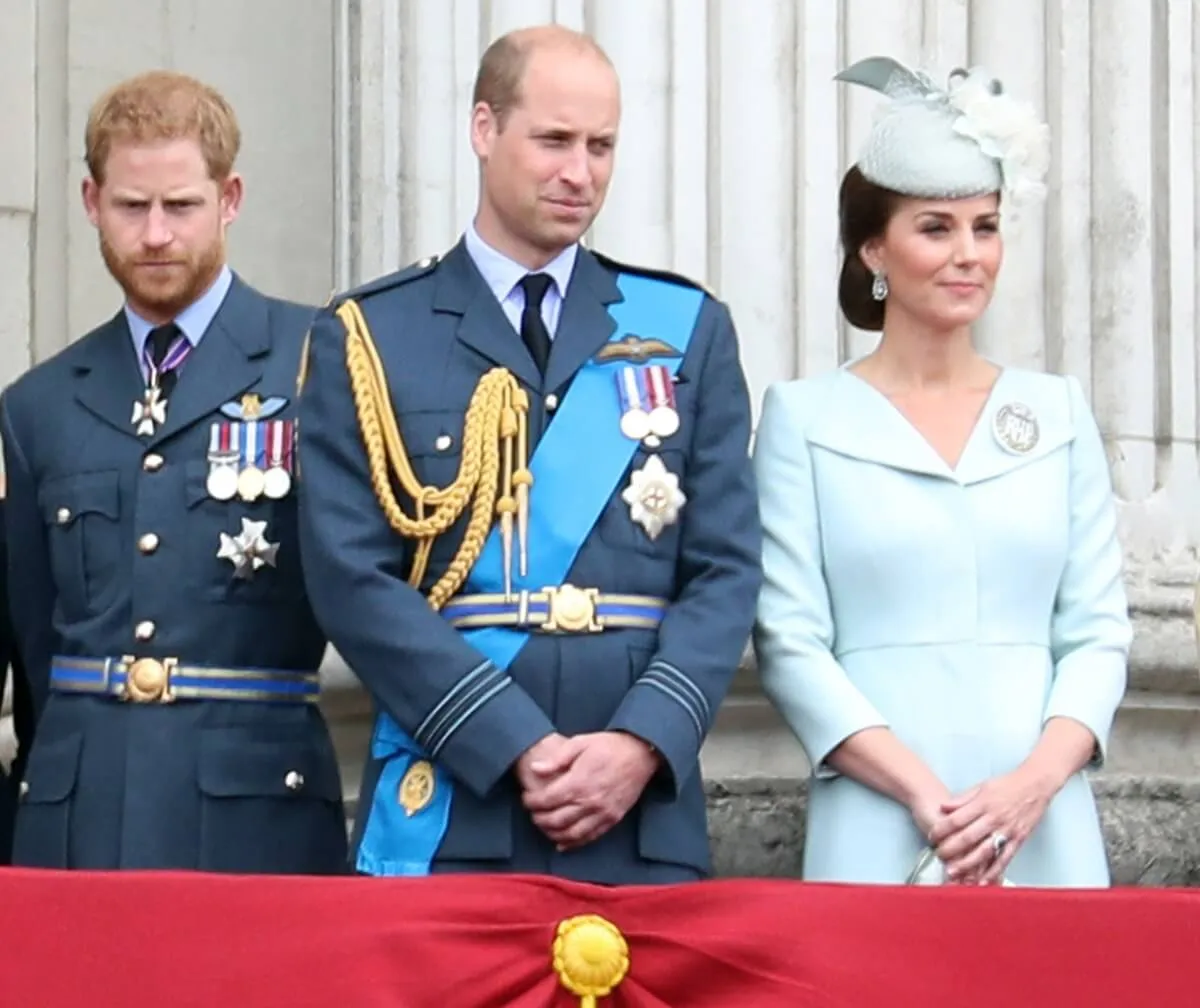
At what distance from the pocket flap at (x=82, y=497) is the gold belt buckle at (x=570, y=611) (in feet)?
2.03

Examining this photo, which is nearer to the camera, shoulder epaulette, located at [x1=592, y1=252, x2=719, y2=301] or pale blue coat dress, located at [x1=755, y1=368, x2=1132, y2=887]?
pale blue coat dress, located at [x1=755, y1=368, x2=1132, y2=887]

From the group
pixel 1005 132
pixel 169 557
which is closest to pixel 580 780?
pixel 169 557

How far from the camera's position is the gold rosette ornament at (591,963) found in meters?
2.91

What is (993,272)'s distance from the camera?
377cm

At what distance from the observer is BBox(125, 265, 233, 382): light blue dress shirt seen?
3818 millimetres

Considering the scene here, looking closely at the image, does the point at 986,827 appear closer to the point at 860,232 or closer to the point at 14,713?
the point at 860,232

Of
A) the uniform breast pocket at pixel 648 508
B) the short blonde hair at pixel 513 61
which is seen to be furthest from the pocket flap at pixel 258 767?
the short blonde hair at pixel 513 61

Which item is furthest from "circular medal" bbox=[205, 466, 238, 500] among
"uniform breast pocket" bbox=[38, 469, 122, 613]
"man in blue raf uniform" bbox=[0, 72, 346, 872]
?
"uniform breast pocket" bbox=[38, 469, 122, 613]

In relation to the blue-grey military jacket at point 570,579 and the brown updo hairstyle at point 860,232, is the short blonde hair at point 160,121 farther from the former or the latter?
the brown updo hairstyle at point 860,232

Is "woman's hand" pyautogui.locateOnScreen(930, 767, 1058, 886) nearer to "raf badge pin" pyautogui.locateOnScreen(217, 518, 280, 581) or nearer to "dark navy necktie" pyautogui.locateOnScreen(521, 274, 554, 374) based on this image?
"dark navy necktie" pyautogui.locateOnScreen(521, 274, 554, 374)

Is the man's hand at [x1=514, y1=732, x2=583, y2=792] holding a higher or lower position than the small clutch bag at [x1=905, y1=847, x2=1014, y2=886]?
higher

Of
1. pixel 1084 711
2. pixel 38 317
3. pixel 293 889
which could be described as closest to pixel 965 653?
pixel 1084 711

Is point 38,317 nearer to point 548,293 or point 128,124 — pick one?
point 128,124

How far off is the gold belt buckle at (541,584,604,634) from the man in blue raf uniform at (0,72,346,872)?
1.40ft
